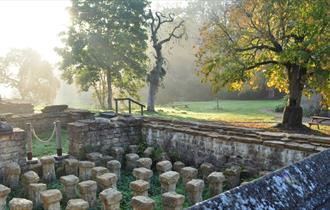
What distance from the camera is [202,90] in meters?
41.9

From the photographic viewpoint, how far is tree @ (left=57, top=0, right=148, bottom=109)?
23281 millimetres

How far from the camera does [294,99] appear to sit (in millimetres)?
15547

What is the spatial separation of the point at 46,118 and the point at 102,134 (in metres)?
5.75

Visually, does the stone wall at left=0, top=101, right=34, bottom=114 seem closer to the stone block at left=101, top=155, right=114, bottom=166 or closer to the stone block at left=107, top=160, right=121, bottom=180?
the stone block at left=101, top=155, right=114, bottom=166

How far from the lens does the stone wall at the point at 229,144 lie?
749 centimetres

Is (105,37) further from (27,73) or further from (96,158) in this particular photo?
(27,73)

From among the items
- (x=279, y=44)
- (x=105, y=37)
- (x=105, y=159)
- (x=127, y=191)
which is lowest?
(x=127, y=191)

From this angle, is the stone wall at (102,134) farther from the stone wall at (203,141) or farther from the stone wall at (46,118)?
the stone wall at (46,118)

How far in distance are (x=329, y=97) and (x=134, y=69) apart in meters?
13.6

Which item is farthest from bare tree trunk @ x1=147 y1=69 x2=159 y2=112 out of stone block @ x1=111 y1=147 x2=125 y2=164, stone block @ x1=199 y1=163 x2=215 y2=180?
stone block @ x1=199 y1=163 x2=215 y2=180

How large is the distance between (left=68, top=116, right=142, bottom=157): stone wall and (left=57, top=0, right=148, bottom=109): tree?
13003 mm

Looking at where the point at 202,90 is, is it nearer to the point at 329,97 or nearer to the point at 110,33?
the point at 110,33

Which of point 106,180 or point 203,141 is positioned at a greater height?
point 203,141

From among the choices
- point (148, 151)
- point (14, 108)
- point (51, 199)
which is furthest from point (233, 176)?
point (14, 108)
